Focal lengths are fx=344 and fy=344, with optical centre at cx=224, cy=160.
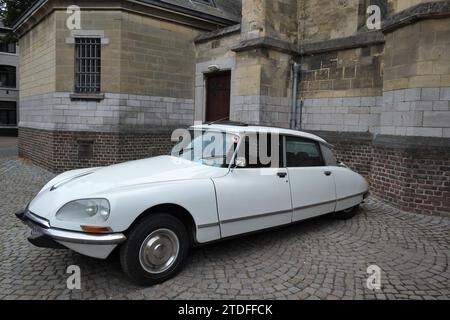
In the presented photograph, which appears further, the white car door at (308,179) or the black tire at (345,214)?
the black tire at (345,214)

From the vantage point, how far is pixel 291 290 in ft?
11.0

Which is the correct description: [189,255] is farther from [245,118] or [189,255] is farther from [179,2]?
[179,2]

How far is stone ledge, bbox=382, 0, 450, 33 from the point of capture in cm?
576

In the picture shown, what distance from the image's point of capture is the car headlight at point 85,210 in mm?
3090

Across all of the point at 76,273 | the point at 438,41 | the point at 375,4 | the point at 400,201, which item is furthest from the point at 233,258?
the point at 375,4

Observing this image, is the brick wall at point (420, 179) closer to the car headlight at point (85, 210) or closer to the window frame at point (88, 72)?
the car headlight at point (85, 210)

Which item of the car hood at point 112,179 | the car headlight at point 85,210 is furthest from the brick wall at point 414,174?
the car headlight at point 85,210

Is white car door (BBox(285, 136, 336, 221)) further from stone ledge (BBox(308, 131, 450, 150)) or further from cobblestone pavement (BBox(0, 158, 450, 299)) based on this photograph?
stone ledge (BBox(308, 131, 450, 150))

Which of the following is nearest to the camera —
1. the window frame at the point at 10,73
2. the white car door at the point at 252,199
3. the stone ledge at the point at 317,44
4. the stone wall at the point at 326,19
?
the white car door at the point at 252,199

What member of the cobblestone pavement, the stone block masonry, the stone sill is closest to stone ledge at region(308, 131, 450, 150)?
the cobblestone pavement

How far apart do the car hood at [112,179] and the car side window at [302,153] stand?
1133 millimetres

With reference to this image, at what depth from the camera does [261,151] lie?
4289 millimetres

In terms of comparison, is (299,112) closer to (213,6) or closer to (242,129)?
(242,129)

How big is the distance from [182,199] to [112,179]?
75 cm
